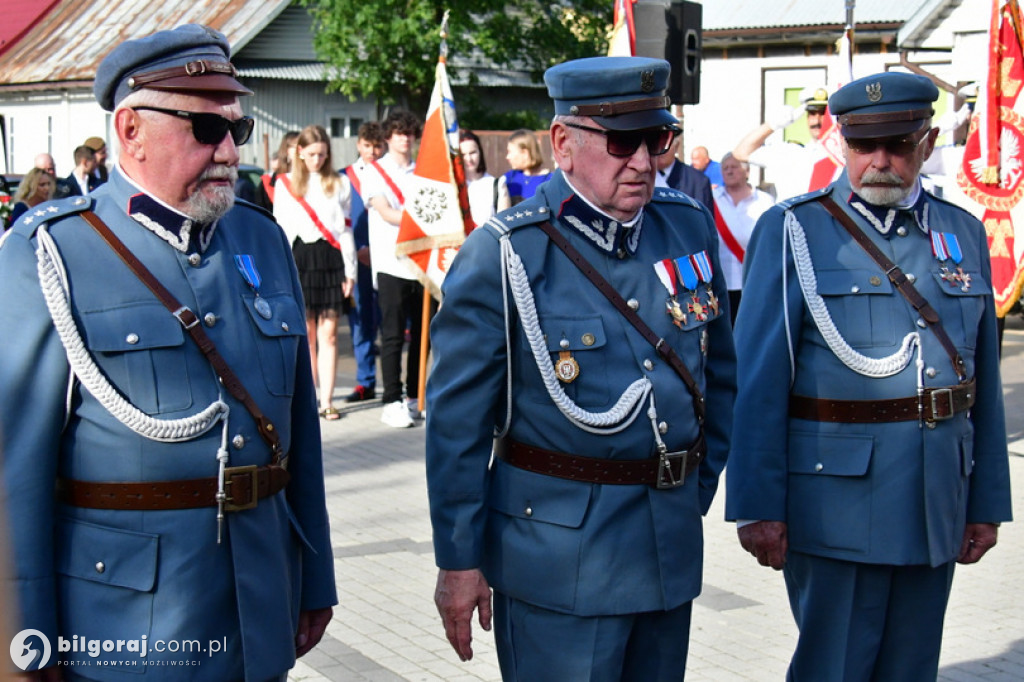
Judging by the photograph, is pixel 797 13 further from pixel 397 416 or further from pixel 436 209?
pixel 397 416

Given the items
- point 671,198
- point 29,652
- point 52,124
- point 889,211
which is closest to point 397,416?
point 889,211

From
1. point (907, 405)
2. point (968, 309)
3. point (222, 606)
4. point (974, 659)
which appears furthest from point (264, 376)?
point (974, 659)

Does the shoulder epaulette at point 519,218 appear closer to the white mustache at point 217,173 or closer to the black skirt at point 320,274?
the white mustache at point 217,173

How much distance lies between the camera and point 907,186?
4.16 m

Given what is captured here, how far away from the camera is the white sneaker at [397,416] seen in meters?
10.4

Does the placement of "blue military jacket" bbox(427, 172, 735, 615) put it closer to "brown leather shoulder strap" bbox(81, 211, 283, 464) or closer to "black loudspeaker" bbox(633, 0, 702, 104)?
"brown leather shoulder strap" bbox(81, 211, 283, 464)

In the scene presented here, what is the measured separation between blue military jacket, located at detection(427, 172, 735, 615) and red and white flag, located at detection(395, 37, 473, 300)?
665cm

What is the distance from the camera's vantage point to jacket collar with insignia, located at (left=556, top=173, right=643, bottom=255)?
11.6 feet

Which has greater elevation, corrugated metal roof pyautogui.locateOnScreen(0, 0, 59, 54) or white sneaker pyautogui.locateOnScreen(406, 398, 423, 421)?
corrugated metal roof pyautogui.locateOnScreen(0, 0, 59, 54)

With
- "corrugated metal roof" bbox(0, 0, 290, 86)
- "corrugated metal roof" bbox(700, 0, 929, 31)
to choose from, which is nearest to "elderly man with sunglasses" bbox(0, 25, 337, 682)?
Result: "corrugated metal roof" bbox(700, 0, 929, 31)

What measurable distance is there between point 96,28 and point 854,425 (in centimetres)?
3272

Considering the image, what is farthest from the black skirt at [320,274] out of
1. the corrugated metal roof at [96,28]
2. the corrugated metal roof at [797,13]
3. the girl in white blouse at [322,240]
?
the corrugated metal roof at [96,28]

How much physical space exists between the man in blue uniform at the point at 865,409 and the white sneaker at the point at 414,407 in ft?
21.4

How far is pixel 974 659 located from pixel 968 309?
1.94 meters
